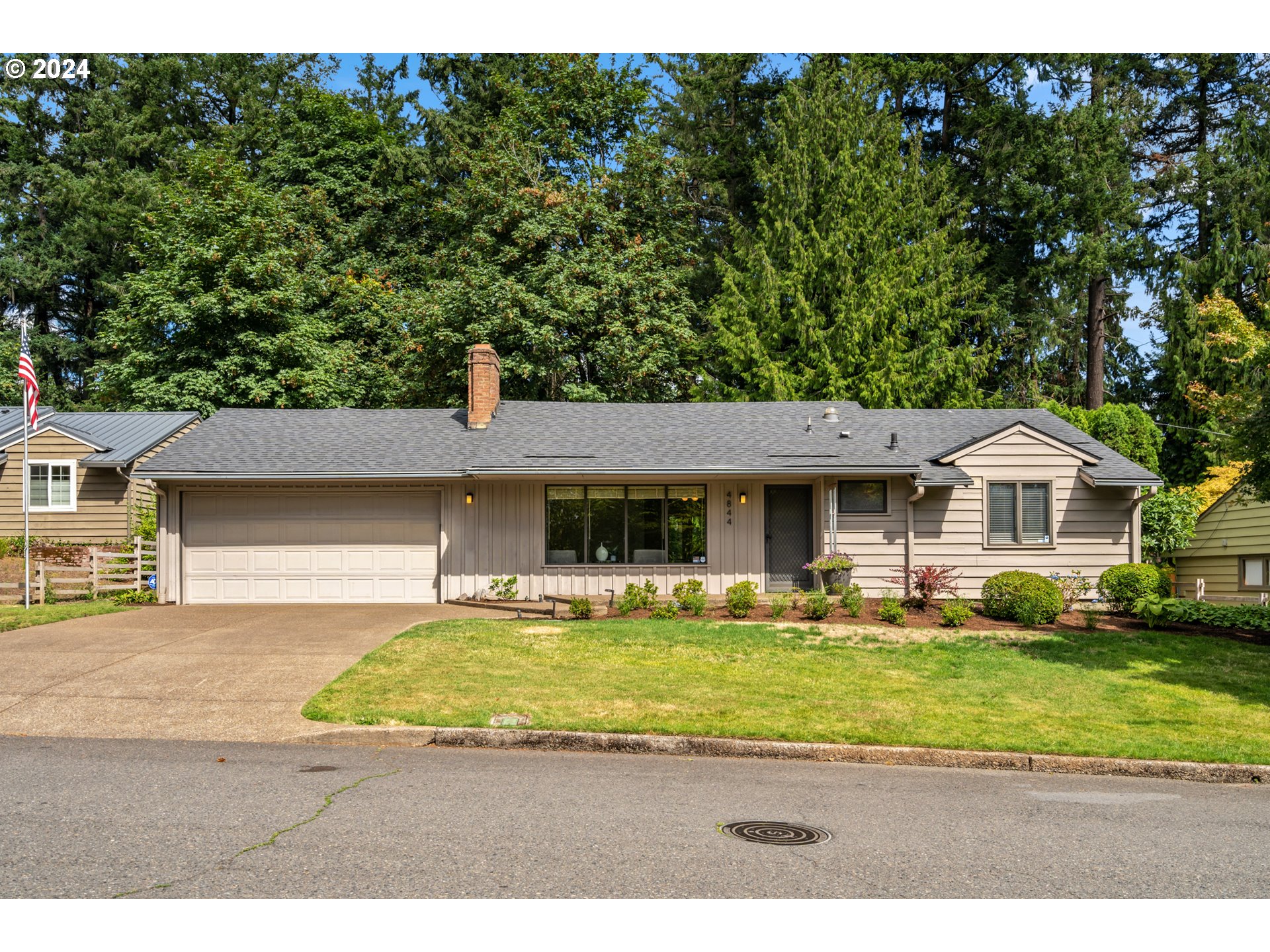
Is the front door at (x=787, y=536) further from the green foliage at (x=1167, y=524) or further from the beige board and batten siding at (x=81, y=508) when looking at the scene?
the beige board and batten siding at (x=81, y=508)

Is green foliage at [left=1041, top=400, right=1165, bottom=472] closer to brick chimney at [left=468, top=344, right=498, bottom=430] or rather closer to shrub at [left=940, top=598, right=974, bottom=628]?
shrub at [left=940, top=598, right=974, bottom=628]

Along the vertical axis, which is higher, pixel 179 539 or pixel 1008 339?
pixel 1008 339

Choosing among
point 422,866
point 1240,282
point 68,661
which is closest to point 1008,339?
point 1240,282

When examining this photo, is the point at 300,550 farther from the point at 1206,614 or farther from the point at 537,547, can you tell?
the point at 1206,614

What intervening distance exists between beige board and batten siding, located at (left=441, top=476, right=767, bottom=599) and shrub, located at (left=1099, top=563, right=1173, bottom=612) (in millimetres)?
6274

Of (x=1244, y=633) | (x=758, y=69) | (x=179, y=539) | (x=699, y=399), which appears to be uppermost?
(x=758, y=69)

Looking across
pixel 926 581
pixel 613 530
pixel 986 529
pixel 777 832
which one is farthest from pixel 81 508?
pixel 777 832

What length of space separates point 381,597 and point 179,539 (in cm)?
410

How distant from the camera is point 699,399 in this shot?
31.2m

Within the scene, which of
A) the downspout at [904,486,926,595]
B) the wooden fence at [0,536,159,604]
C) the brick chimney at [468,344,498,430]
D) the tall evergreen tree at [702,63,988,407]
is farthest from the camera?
the tall evergreen tree at [702,63,988,407]

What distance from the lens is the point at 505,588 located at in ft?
62.6

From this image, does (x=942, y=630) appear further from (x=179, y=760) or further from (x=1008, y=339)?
(x=1008, y=339)

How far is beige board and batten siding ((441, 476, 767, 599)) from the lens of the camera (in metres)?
19.3

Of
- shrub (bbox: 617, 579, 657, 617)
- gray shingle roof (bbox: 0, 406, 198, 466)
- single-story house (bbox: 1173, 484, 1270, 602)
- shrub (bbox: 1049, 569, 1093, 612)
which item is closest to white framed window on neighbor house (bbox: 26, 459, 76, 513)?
gray shingle roof (bbox: 0, 406, 198, 466)
